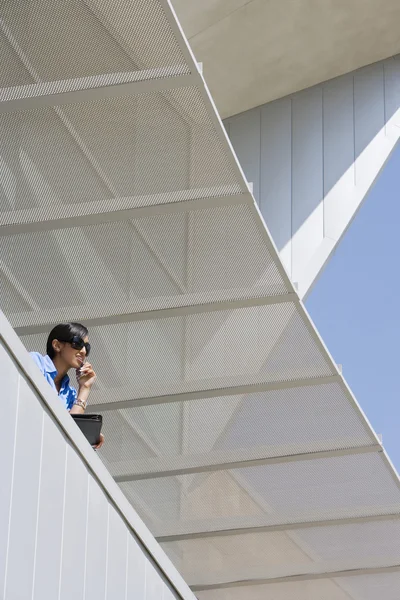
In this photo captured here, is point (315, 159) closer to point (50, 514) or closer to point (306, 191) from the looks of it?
point (306, 191)

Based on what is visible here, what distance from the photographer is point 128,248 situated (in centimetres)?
1043

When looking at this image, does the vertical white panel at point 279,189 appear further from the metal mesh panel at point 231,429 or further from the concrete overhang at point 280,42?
the metal mesh panel at point 231,429

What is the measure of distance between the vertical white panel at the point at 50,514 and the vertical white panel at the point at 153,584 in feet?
5.56

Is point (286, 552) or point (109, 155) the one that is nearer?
point (109, 155)

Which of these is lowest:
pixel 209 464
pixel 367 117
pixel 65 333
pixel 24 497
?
pixel 24 497

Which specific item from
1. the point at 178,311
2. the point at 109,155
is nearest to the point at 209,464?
the point at 178,311

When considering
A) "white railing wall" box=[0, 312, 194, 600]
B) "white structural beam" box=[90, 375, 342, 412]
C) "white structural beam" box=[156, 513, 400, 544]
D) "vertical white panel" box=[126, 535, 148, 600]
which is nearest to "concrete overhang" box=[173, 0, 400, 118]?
"white structural beam" box=[90, 375, 342, 412]

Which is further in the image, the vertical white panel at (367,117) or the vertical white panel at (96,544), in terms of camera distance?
the vertical white panel at (367,117)

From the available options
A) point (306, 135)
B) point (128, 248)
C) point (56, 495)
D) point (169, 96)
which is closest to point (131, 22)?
point (169, 96)

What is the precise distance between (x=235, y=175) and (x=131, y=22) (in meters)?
1.69

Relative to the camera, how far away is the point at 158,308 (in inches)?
432

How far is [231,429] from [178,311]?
195cm

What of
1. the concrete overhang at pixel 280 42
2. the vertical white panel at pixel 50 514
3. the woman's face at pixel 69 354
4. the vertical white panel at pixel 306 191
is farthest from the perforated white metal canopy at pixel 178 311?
the concrete overhang at pixel 280 42

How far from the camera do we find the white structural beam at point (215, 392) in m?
11.9
